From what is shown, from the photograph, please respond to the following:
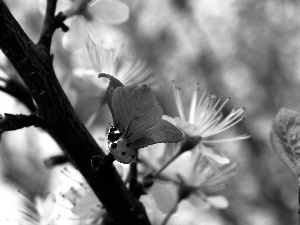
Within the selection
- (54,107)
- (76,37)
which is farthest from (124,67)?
(54,107)

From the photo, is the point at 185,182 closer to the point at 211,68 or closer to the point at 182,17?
the point at 211,68

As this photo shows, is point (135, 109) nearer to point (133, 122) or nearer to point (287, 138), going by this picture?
point (133, 122)

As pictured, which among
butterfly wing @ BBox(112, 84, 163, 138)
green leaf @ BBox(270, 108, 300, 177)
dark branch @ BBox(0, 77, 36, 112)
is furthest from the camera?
dark branch @ BBox(0, 77, 36, 112)

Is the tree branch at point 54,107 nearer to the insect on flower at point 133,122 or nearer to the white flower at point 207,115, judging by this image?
the insect on flower at point 133,122

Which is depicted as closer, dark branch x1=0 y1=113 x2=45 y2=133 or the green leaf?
dark branch x1=0 y1=113 x2=45 y2=133

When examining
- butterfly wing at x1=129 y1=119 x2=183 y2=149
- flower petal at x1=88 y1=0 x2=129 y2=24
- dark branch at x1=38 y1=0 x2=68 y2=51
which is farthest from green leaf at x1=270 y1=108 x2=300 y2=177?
flower petal at x1=88 y1=0 x2=129 y2=24

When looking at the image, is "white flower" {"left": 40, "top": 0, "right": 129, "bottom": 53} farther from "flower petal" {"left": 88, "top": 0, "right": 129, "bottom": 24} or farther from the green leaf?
the green leaf

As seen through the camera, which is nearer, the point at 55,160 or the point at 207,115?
the point at 55,160

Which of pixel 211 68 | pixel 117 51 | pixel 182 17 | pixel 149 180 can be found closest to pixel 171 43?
pixel 182 17
